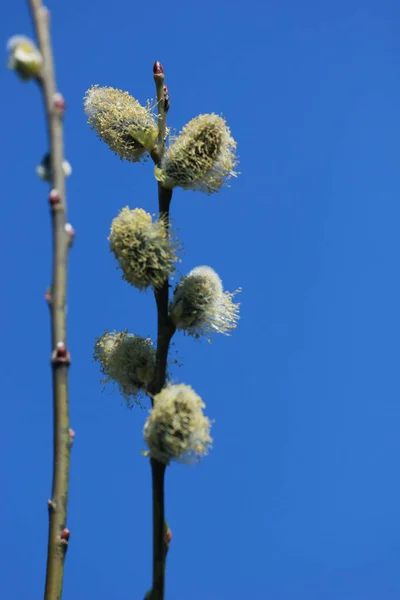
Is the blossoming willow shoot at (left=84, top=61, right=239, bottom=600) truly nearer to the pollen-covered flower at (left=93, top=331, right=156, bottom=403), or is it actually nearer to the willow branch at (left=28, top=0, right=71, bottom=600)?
the pollen-covered flower at (left=93, top=331, right=156, bottom=403)

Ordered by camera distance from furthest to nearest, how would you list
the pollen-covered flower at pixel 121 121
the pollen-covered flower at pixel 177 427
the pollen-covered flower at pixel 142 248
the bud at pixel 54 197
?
1. the pollen-covered flower at pixel 121 121
2. the pollen-covered flower at pixel 142 248
3. the pollen-covered flower at pixel 177 427
4. the bud at pixel 54 197

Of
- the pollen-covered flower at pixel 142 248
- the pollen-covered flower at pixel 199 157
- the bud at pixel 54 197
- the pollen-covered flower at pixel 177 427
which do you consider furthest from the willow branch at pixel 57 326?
the pollen-covered flower at pixel 199 157

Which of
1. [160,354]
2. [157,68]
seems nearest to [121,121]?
[157,68]

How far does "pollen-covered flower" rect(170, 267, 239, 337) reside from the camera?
4.00 ft

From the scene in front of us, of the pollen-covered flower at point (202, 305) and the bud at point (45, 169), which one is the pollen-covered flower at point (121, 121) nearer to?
the pollen-covered flower at point (202, 305)

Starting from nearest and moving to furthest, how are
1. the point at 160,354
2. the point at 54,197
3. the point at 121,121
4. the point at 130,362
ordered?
the point at 54,197
the point at 160,354
the point at 130,362
the point at 121,121

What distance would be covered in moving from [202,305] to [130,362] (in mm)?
140

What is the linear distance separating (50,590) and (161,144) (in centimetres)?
70

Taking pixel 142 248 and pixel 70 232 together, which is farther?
pixel 142 248

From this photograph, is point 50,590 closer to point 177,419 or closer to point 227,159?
point 177,419

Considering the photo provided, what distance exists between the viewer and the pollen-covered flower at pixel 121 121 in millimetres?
1354

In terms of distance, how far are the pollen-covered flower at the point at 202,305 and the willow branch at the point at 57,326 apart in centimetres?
29

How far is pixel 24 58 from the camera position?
915 mm

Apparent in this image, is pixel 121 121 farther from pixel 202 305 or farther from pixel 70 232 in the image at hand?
pixel 70 232
